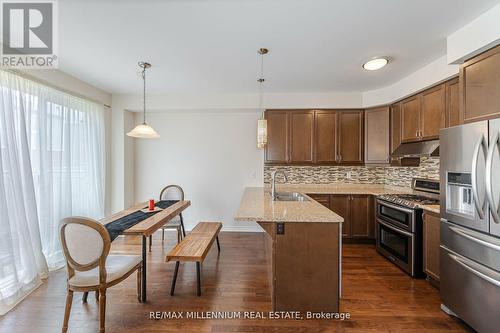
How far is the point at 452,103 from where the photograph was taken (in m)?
2.66

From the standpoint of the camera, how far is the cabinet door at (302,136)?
4148mm

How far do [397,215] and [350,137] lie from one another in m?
1.61

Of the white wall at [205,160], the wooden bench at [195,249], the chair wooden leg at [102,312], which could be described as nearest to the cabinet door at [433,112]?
the white wall at [205,160]

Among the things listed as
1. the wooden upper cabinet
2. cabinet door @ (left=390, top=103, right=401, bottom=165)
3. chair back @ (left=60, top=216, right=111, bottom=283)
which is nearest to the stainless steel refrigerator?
the wooden upper cabinet

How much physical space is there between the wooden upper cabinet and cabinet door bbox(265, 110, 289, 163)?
241 cm

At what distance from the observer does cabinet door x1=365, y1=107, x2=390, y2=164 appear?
152 inches

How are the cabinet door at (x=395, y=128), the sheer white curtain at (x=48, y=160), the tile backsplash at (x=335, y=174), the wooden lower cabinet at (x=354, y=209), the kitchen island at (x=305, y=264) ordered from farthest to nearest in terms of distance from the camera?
the tile backsplash at (x=335, y=174), the wooden lower cabinet at (x=354, y=209), the cabinet door at (x=395, y=128), the sheer white curtain at (x=48, y=160), the kitchen island at (x=305, y=264)

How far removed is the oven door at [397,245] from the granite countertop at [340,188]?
0.65 metres

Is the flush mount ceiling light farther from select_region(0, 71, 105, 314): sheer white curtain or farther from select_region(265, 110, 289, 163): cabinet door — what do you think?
select_region(0, 71, 105, 314): sheer white curtain

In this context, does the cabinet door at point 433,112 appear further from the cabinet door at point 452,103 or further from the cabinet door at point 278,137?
A: the cabinet door at point 278,137

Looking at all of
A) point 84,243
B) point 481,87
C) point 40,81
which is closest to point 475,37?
point 481,87

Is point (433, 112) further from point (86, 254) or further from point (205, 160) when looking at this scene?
point (86, 254)

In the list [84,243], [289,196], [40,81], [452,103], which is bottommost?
[84,243]

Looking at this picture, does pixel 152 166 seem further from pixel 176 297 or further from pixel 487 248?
pixel 487 248
